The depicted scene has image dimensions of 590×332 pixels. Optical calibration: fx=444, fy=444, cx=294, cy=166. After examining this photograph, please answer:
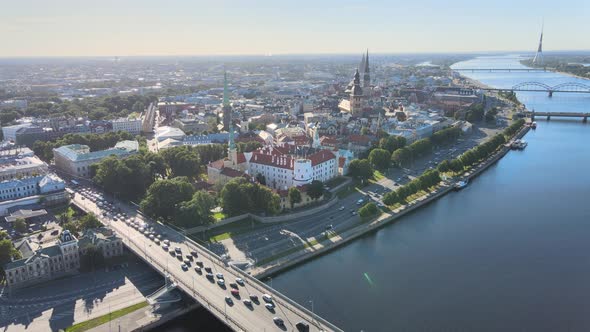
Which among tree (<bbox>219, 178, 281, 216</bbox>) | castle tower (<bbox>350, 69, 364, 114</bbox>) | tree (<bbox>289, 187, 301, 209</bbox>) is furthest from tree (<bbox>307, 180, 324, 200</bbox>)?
castle tower (<bbox>350, 69, 364, 114</bbox>)

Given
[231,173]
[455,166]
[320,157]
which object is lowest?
[455,166]

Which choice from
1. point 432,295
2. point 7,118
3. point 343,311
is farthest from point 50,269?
point 7,118

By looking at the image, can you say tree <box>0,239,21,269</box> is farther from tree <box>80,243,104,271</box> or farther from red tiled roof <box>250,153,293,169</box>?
red tiled roof <box>250,153,293,169</box>

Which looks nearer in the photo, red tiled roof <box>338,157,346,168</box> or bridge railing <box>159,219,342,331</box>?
bridge railing <box>159,219,342,331</box>

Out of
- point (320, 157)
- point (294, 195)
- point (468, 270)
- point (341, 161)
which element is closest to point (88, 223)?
point (294, 195)

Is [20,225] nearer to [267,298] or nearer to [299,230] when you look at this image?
[299,230]

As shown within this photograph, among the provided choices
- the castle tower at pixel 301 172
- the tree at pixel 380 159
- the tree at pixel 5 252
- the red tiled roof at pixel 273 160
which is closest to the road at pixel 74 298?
the tree at pixel 5 252
